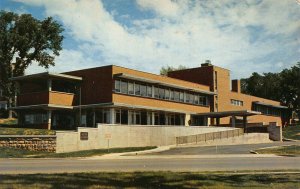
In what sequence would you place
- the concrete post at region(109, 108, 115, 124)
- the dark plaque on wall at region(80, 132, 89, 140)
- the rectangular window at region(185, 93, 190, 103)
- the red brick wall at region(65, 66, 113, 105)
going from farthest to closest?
the rectangular window at region(185, 93, 190, 103) → the red brick wall at region(65, 66, 113, 105) → the concrete post at region(109, 108, 115, 124) → the dark plaque on wall at region(80, 132, 89, 140)

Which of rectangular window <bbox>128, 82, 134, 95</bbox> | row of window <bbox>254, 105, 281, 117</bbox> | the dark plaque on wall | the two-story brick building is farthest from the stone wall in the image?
row of window <bbox>254, 105, 281, 117</bbox>

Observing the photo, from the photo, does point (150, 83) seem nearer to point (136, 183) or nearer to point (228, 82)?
point (228, 82)

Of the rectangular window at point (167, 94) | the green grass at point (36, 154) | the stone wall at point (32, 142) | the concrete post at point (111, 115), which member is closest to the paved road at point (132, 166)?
the green grass at point (36, 154)

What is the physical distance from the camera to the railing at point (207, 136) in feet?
149

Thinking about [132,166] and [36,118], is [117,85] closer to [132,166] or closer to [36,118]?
[36,118]

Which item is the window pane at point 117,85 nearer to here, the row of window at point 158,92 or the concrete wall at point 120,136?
the row of window at point 158,92

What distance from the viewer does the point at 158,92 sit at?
5116 cm

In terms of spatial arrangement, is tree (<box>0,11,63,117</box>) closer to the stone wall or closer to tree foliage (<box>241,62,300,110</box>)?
the stone wall

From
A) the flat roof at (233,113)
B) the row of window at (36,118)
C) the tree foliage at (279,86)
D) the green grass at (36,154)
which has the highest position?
the tree foliage at (279,86)

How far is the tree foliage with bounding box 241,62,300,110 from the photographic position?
91750 mm

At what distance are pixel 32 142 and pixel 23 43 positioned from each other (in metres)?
29.3

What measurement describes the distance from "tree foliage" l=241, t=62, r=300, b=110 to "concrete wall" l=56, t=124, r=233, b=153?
49164mm

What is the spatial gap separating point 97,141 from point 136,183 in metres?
24.6

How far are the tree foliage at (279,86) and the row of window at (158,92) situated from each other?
119ft
